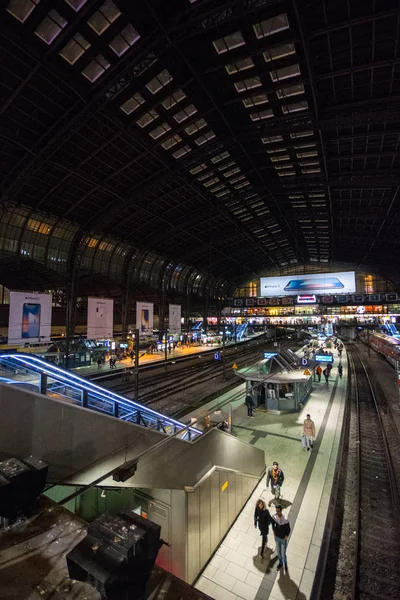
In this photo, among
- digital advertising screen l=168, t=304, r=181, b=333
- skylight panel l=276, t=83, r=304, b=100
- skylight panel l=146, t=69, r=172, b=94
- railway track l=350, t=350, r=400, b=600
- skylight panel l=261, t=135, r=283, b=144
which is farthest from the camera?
digital advertising screen l=168, t=304, r=181, b=333

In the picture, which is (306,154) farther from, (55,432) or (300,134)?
(55,432)

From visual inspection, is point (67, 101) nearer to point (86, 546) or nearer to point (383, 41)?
point (383, 41)

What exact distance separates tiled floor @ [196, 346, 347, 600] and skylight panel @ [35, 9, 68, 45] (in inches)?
765

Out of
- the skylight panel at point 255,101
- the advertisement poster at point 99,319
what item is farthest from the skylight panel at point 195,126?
the advertisement poster at point 99,319

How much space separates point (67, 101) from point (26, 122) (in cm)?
306

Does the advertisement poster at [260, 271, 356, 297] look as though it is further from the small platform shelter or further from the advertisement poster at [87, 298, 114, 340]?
the advertisement poster at [87, 298, 114, 340]

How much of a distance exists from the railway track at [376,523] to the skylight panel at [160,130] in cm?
2157

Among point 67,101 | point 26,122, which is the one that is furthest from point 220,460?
point 26,122

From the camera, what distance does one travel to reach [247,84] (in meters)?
15.8

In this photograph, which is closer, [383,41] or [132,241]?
[383,41]

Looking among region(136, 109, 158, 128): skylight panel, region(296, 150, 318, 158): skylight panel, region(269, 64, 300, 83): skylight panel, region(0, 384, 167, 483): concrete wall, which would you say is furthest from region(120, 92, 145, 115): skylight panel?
region(0, 384, 167, 483): concrete wall

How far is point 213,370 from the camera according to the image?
30.5 m

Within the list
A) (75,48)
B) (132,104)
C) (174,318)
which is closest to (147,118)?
(132,104)

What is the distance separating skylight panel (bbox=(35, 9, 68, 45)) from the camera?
1130 cm
